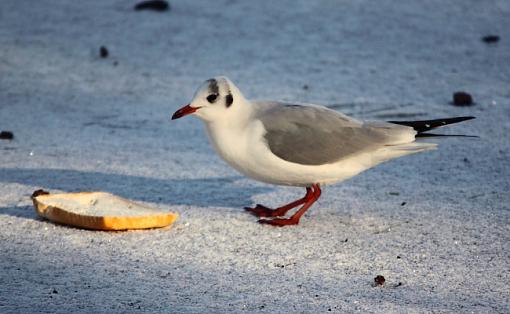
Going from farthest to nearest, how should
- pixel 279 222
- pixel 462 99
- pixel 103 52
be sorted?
pixel 103 52 < pixel 462 99 < pixel 279 222

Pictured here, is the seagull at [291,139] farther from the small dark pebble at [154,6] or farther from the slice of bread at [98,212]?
the small dark pebble at [154,6]

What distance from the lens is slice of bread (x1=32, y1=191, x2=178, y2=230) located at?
13.7 ft

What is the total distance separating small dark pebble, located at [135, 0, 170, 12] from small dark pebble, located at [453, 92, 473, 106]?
3692 mm

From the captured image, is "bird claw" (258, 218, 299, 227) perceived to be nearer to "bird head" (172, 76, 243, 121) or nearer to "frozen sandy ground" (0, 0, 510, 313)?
"frozen sandy ground" (0, 0, 510, 313)

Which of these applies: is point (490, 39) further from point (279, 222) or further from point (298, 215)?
point (279, 222)

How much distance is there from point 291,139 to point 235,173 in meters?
1.05

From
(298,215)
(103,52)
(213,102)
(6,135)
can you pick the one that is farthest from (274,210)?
(103,52)

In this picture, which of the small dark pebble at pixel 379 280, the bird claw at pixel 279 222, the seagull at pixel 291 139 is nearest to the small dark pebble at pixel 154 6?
the seagull at pixel 291 139

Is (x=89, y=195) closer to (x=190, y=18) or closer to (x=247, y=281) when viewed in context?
(x=247, y=281)

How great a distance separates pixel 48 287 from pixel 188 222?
3.37ft

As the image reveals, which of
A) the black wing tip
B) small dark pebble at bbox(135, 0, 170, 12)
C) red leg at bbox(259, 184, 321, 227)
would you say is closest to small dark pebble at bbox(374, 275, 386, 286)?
red leg at bbox(259, 184, 321, 227)

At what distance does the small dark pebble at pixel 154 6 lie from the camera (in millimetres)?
9117

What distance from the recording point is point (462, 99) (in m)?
6.57

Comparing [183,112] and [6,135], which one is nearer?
[183,112]
